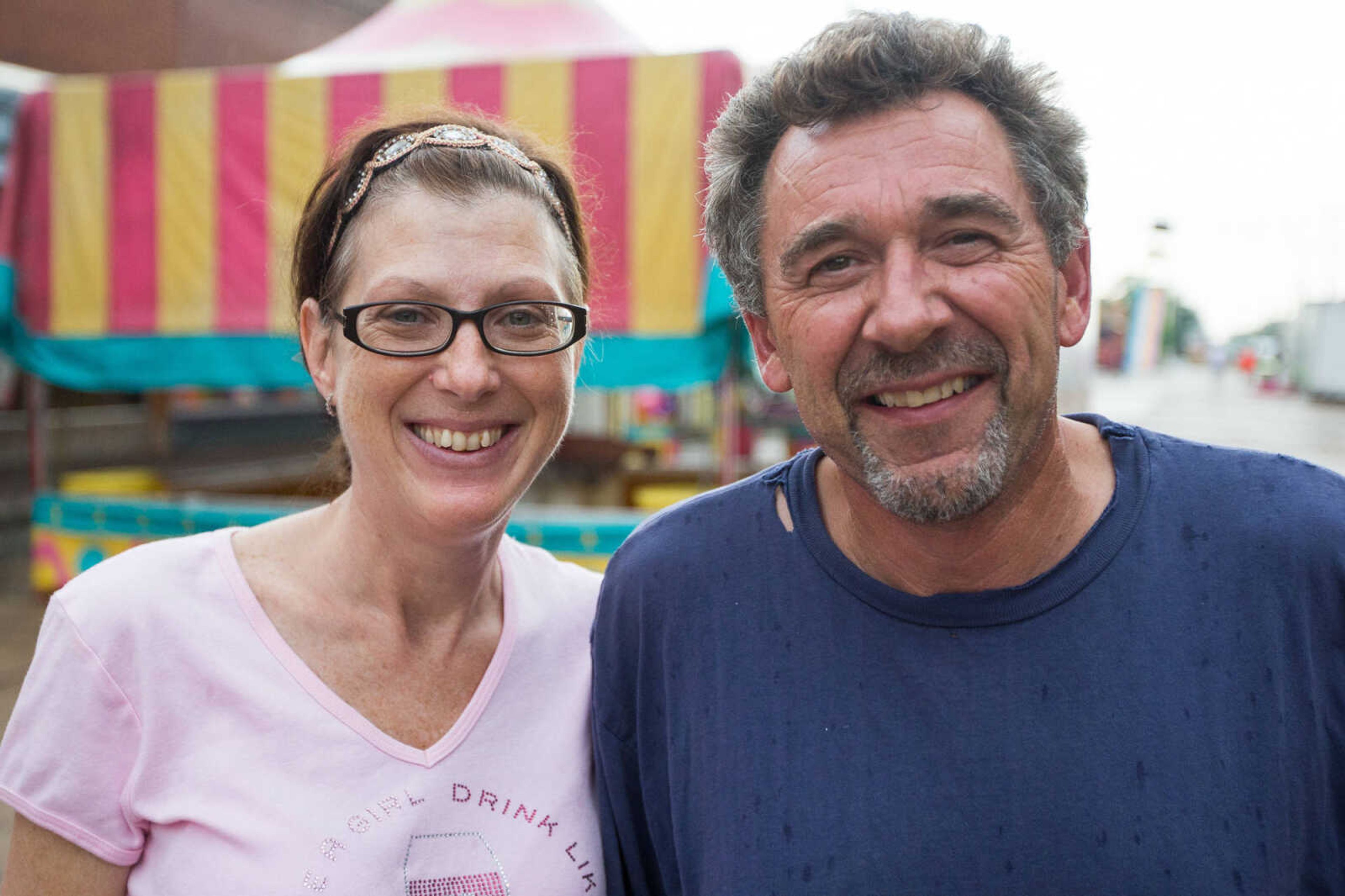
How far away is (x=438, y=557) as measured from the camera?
65.8 inches

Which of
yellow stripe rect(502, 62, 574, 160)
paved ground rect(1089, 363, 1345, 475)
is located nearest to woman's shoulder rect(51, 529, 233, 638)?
yellow stripe rect(502, 62, 574, 160)

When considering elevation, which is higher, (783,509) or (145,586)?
(783,509)

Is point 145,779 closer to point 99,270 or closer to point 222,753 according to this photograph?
point 222,753

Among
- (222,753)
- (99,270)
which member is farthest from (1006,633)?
(99,270)

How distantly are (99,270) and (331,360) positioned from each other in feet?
14.8

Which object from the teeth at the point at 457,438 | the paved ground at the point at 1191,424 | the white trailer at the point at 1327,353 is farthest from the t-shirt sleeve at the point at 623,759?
the white trailer at the point at 1327,353

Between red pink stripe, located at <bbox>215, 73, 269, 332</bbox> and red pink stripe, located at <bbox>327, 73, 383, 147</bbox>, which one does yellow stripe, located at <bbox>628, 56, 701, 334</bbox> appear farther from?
red pink stripe, located at <bbox>215, 73, 269, 332</bbox>

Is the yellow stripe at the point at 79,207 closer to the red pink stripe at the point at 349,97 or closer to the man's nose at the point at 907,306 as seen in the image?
the red pink stripe at the point at 349,97

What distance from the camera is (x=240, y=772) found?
1.47 m

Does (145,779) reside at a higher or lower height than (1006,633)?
lower

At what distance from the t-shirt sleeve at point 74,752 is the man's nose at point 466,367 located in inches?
25.7

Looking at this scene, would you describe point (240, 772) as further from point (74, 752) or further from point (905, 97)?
point (905, 97)

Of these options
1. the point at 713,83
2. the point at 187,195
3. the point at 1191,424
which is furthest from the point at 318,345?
the point at 1191,424

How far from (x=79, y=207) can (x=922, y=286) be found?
543cm
